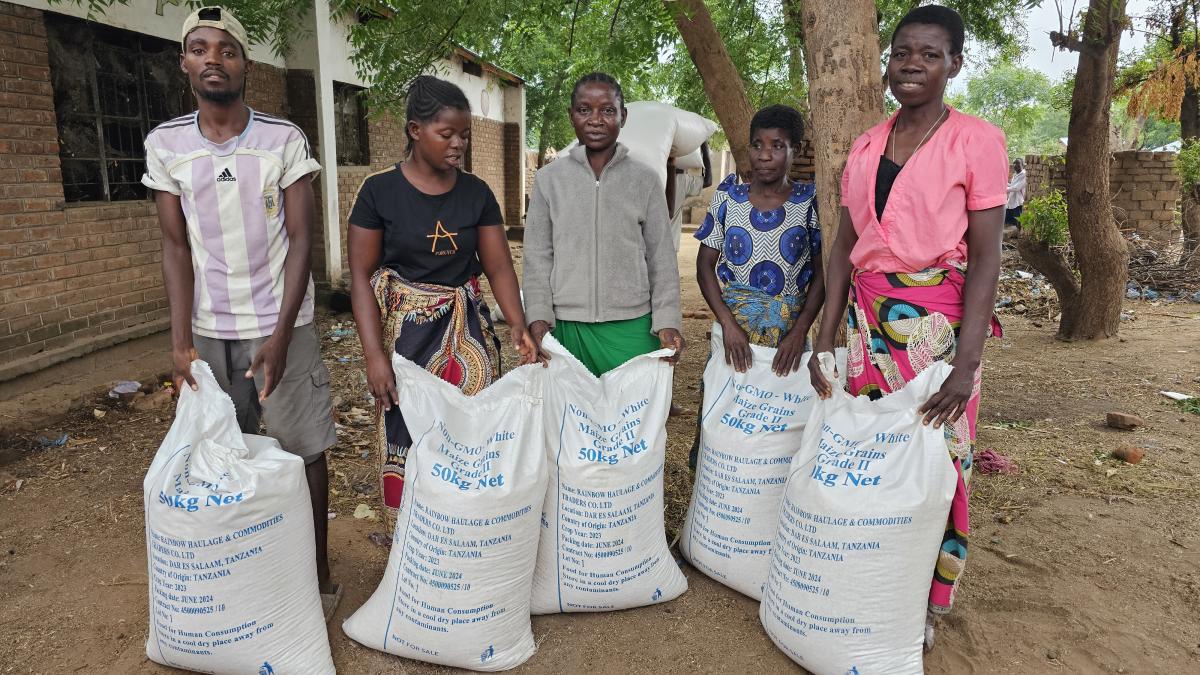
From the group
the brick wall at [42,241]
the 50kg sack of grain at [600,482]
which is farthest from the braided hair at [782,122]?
the brick wall at [42,241]

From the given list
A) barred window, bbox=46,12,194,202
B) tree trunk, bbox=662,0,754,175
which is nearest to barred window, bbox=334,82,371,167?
barred window, bbox=46,12,194,202

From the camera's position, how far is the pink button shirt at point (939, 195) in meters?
1.86

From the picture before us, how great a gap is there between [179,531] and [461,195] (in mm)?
1128

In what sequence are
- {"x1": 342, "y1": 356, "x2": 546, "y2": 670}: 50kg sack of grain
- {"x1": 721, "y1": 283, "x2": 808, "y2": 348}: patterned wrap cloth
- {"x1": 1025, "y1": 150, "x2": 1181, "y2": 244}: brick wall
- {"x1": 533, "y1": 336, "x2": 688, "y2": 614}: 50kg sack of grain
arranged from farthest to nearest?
{"x1": 1025, "y1": 150, "x2": 1181, "y2": 244}: brick wall → {"x1": 721, "y1": 283, "x2": 808, "y2": 348}: patterned wrap cloth → {"x1": 533, "y1": 336, "x2": 688, "y2": 614}: 50kg sack of grain → {"x1": 342, "y1": 356, "x2": 546, "y2": 670}: 50kg sack of grain

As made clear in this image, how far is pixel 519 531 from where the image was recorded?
6.68 feet

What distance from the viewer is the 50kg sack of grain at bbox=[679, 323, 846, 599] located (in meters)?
2.31

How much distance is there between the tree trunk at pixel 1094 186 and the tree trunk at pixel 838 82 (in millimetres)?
3605

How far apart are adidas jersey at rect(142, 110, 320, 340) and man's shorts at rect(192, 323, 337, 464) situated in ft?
0.21

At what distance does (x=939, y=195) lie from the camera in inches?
74.2

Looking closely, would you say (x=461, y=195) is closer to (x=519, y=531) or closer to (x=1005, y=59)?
(x=519, y=531)

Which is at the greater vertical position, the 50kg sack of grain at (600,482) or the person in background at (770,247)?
the person in background at (770,247)

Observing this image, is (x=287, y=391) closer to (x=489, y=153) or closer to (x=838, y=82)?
(x=838, y=82)

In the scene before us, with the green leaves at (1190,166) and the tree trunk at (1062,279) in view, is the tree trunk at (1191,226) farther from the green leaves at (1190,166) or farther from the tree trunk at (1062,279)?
the tree trunk at (1062,279)

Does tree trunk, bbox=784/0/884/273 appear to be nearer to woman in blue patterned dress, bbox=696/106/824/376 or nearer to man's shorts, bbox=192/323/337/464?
woman in blue patterned dress, bbox=696/106/824/376
